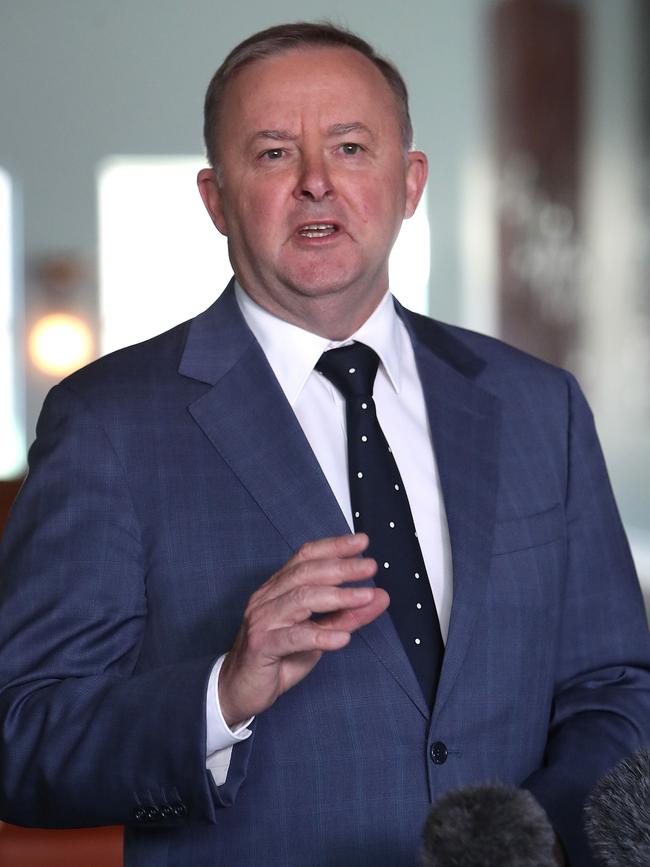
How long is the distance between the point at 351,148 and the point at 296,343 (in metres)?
0.26

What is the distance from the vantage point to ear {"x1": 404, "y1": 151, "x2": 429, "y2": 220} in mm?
1856

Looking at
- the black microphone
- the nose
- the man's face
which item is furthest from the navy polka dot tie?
the black microphone

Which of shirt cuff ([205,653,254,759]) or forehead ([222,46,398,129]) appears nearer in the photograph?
shirt cuff ([205,653,254,759])

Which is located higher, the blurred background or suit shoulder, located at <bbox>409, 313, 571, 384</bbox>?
the blurred background

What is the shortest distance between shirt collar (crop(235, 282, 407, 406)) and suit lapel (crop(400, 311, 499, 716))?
2.3 inches

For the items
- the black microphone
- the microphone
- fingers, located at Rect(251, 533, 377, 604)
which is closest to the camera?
the black microphone

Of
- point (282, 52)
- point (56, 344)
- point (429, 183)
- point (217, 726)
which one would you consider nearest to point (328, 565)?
point (217, 726)

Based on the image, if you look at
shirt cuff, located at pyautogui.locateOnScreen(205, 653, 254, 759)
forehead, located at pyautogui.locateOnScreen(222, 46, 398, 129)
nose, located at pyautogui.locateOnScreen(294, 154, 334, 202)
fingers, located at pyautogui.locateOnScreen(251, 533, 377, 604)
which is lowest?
shirt cuff, located at pyautogui.locateOnScreen(205, 653, 254, 759)

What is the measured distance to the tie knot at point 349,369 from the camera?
5.53 feet

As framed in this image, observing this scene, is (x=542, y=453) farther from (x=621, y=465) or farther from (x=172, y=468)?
(x=621, y=465)

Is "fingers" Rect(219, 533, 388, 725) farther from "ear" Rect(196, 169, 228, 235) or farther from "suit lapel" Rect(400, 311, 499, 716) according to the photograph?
"ear" Rect(196, 169, 228, 235)

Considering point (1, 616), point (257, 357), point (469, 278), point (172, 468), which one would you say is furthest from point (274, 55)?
point (469, 278)

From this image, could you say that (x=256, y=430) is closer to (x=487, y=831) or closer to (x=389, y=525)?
(x=389, y=525)

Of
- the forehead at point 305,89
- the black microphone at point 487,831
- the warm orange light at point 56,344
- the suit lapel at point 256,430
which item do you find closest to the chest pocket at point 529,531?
the suit lapel at point 256,430
